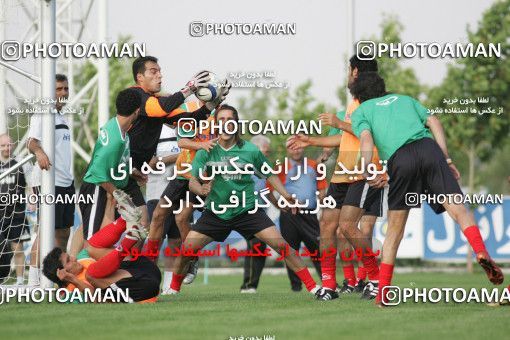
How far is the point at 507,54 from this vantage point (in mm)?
22344

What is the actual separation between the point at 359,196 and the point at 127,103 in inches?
106

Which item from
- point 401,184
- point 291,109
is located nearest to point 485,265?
point 401,184

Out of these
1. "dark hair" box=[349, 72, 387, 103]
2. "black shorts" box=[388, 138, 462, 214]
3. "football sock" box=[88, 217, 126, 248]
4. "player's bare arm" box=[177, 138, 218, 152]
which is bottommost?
Answer: "football sock" box=[88, 217, 126, 248]

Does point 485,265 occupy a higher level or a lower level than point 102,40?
lower

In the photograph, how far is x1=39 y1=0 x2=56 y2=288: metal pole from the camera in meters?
12.8

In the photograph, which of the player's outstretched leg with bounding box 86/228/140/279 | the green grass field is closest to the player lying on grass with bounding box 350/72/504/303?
the green grass field

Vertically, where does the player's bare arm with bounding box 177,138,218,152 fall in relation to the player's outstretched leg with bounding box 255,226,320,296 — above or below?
above

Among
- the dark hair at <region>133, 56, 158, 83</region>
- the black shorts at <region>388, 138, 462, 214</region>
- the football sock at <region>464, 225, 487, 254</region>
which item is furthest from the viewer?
the dark hair at <region>133, 56, 158, 83</region>

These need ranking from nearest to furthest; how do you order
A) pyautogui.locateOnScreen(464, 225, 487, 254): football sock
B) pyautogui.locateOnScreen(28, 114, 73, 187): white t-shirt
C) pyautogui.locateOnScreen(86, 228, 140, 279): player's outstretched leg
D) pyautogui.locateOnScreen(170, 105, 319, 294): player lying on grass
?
pyautogui.locateOnScreen(464, 225, 487, 254): football sock, pyautogui.locateOnScreen(86, 228, 140, 279): player's outstretched leg, pyautogui.locateOnScreen(170, 105, 319, 294): player lying on grass, pyautogui.locateOnScreen(28, 114, 73, 187): white t-shirt

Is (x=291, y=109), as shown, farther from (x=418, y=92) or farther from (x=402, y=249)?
(x=418, y=92)

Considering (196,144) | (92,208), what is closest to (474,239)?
(196,144)

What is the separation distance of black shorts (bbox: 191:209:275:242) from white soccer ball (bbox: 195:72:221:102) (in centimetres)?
126

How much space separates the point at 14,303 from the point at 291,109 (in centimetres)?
1074

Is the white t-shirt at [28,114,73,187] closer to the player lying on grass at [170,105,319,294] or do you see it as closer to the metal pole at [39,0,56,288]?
the metal pole at [39,0,56,288]
